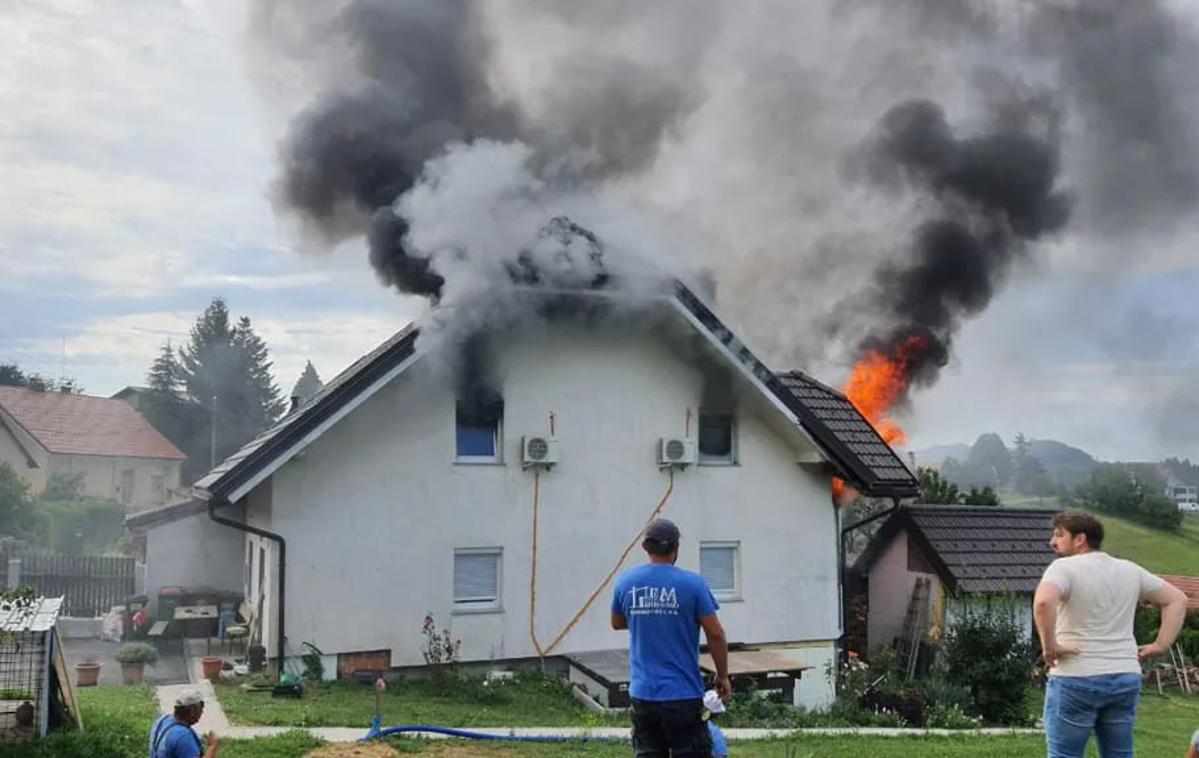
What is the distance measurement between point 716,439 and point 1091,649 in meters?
10.5

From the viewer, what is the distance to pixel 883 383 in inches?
723

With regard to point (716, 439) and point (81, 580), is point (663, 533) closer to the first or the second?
point (716, 439)

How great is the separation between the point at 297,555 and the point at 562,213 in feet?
18.6

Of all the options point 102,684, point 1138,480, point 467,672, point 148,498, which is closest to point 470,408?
point 467,672

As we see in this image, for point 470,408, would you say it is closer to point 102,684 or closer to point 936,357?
point 102,684

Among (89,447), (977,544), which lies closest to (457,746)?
(977,544)

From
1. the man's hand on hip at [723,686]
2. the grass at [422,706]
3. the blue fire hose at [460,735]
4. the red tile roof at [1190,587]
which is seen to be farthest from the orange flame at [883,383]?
the man's hand on hip at [723,686]

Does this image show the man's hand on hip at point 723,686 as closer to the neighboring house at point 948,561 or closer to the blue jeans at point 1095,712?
the blue jeans at point 1095,712

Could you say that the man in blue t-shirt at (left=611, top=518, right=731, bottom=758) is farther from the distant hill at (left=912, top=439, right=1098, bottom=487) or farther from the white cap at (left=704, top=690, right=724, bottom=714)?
the distant hill at (left=912, top=439, right=1098, bottom=487)

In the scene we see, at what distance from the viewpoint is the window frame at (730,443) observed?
15.1m

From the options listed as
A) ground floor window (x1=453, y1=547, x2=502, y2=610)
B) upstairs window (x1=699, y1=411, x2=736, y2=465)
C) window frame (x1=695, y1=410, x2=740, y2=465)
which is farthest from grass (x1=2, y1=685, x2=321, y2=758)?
upstairs window (x1=699, y1=411, x2=736, y2=465)

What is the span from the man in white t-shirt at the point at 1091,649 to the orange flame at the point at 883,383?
→ 41.7 feet

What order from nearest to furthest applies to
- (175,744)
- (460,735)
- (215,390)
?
1. (175,744)
2. (460,735)
3. (215,390)

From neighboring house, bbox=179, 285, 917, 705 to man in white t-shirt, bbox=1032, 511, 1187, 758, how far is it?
881cm
